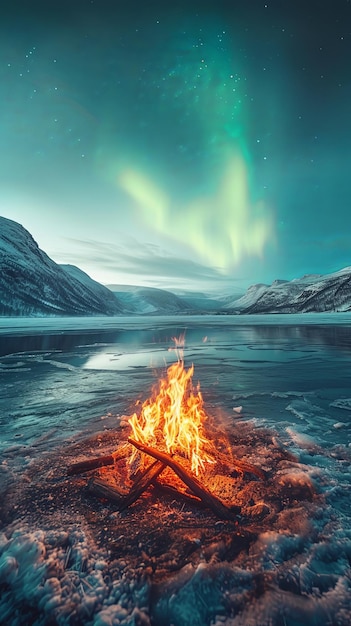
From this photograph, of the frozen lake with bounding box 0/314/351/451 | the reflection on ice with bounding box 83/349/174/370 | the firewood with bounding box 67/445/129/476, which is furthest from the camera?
the reflection on ice with bounding box 83/349/174/370

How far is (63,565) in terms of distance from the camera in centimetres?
308

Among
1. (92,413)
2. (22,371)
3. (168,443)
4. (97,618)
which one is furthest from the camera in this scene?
(22,371)

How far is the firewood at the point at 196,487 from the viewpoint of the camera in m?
3.82

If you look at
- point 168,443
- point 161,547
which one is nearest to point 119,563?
point 161,547

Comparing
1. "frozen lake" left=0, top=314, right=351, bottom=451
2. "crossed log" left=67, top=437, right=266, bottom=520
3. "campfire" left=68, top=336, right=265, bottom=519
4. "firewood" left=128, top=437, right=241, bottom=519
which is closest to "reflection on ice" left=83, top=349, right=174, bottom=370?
"frozen lake" left=0, top=314, right=351, bottom=451

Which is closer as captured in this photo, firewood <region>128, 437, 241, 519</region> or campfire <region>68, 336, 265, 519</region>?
firewood <region>128, 437, 241, 519</region>

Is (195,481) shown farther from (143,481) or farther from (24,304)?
(24,304)

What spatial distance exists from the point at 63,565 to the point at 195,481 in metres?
1.96

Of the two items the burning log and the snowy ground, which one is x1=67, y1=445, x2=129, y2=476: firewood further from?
the burning log

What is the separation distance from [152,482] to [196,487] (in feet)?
2.66

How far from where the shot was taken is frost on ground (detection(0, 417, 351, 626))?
260 cm

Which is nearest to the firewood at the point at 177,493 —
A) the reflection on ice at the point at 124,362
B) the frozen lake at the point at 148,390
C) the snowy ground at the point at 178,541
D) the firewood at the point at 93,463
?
the snowy ground at the point at 178,541

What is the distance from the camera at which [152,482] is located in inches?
177

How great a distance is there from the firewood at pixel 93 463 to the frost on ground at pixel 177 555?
0.15m
